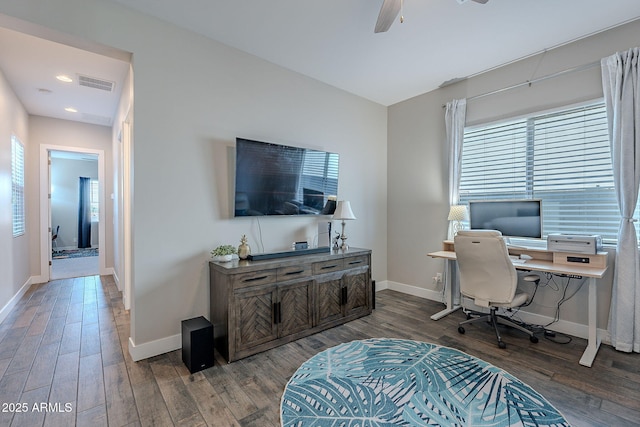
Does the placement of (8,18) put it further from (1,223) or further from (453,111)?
(453,111)

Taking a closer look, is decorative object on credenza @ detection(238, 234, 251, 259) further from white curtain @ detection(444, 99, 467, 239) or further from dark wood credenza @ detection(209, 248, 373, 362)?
white curtain @ detection(444, 99, 467, 239)

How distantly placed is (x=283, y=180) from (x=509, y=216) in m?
2.54

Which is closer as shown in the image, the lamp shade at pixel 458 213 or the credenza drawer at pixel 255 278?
the credenza drawer at pixel 255 278

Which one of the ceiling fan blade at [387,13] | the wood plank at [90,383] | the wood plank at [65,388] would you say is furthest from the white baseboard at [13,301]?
the ceiling fan blade at [387,13]

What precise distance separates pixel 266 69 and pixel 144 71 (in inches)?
50.0

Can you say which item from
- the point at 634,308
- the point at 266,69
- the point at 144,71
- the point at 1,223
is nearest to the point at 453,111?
the point at 266,69

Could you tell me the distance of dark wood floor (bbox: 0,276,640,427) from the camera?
1.76 metres

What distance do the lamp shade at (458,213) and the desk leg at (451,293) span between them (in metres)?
0.54

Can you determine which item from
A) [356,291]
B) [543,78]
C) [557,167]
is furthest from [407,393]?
[543,78]

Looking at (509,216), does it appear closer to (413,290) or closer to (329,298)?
(413,290)

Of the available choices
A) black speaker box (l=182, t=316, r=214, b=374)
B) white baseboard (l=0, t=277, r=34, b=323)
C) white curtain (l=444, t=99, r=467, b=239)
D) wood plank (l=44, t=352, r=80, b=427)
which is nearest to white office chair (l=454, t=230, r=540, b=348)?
white curtain (l=444, t=99, r=467, b=239)

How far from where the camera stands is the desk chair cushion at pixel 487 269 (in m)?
2.59

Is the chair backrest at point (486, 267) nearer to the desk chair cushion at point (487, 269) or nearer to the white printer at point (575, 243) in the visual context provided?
the desk chair cushion at point (487, 269)

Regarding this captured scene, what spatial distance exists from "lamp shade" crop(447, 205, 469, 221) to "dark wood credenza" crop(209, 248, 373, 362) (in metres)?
1.27
